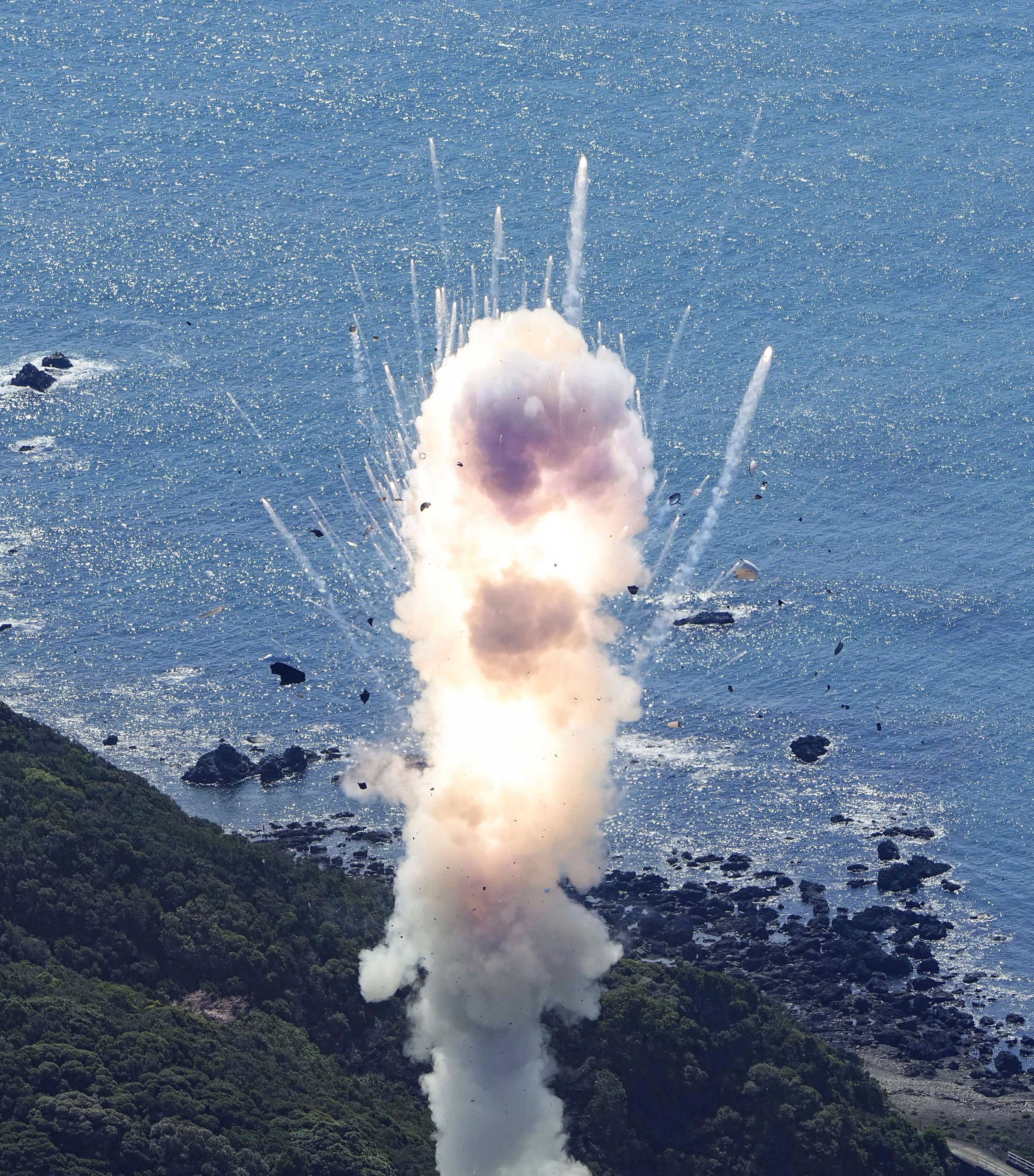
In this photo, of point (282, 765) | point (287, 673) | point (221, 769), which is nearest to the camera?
point (221, 769)

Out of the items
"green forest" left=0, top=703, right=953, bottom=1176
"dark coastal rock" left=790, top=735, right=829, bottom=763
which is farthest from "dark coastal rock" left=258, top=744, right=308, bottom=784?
"dark coastal rock" left=790, top=735, right=829, bottom=763

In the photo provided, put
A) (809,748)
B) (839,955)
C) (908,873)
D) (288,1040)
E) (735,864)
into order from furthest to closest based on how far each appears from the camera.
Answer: (809,748)
(735,864)
(908,873)
(839,955)
(288,1040)

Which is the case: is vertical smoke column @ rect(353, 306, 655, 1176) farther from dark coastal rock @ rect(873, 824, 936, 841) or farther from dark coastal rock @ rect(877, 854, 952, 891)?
dark coastal rock @ rect(873, 824, 936, 841)

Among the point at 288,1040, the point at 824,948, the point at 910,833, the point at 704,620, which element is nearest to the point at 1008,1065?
the point at 824,948

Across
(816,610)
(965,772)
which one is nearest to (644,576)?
(816,610)

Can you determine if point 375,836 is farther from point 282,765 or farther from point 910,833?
point 910,833
